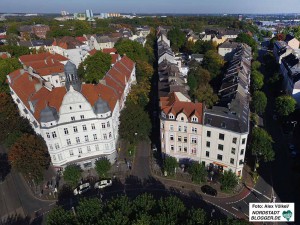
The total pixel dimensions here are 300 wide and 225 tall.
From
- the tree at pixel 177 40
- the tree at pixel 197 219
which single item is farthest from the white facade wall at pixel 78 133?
the tree at pixel 177 40

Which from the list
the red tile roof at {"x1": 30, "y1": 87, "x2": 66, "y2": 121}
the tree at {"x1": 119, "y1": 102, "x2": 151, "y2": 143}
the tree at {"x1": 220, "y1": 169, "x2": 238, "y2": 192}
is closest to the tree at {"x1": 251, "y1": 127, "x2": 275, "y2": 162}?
the tree at {"x1": 220, "y1": 169, "x2": 238, "y2": 192}

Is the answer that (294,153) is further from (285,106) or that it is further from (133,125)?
(133,125)

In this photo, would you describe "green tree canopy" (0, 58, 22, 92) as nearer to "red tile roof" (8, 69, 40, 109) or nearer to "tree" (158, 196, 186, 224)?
"red tile roof" (8, 69, 40, 109)

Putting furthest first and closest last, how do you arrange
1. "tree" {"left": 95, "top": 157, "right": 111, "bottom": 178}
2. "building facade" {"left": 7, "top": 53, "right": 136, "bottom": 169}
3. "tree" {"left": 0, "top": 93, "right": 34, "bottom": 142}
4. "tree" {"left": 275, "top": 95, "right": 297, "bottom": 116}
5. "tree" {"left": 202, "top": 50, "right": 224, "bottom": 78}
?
"tree" {"left": 202, "top": 50, "right": 224, "bottom": 78} < "tree" {"left": 275, "top": 95, "right": 297, "bottom": 116} < "tree" {"left": 0, "top": 93, "right": 34, "bottom": 142} < "tree" {"left": 95, "top": 157, "right": 111, "bottom": 178} < "building facade" {"left": 7, "top": 53, "right": 136, "bottom": 169}

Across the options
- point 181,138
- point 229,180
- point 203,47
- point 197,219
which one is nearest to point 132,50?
point 203,47

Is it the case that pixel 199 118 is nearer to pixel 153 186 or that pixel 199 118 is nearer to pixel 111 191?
pixel 153 186

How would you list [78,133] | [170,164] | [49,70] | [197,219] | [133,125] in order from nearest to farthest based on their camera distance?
[197,219]
[170,164]
[78,133]
[133,125]
[49,70]
